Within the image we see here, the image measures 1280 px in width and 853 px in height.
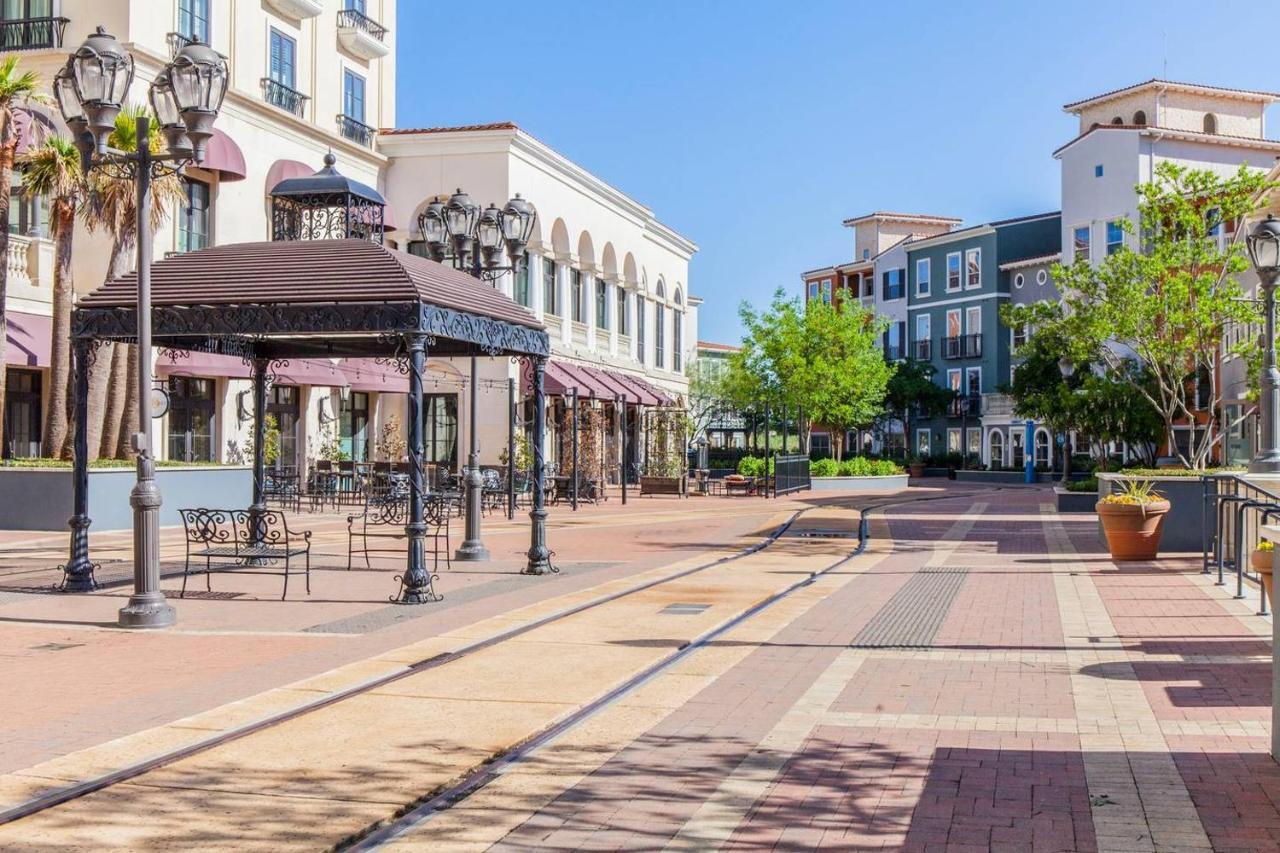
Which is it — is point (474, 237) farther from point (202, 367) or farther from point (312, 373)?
point (312, 373)

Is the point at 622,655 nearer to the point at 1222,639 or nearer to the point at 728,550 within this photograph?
the point at 1222,639

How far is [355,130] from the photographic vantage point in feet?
120

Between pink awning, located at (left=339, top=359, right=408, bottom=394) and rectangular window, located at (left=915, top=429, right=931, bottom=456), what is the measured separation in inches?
1662

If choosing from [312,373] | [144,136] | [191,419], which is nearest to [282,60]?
[312,373]

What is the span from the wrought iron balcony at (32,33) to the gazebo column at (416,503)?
739 inches

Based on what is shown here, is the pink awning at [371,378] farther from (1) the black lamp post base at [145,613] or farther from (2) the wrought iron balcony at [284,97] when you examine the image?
(1) the black lamp post base at [145,613]

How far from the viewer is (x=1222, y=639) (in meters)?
10.5

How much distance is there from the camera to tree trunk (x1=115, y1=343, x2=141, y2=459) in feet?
79.4

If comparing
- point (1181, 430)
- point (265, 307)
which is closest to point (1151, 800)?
point (265, 307)

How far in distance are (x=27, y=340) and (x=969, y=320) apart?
51.5 metres

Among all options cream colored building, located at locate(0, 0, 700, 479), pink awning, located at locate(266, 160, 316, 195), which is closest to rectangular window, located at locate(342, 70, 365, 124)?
cream colored building, located at locate(0, 0, 700, 479)

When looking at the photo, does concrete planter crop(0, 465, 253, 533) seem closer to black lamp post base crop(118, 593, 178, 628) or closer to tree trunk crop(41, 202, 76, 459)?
tree trunk crop(41, 202, 76, 459)

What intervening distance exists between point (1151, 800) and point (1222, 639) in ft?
17.0

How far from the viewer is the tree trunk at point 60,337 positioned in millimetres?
22641
